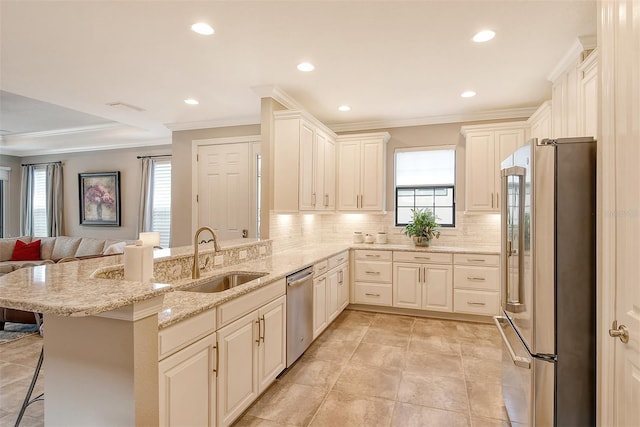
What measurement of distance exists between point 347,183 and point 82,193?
5.67 meters

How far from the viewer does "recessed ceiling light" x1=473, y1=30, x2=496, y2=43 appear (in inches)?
101

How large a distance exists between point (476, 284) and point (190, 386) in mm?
3651

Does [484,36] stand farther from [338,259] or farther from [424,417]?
[424,417]

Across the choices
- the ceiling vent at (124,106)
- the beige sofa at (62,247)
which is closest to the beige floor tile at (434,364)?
the ceiling vent at (124,106)

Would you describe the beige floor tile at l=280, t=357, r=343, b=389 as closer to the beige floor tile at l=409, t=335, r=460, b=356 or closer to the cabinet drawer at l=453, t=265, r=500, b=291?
the beige floor tile at l=409, t=335, r=460, b=356

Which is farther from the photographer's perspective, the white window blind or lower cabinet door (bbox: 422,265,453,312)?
the white window blind

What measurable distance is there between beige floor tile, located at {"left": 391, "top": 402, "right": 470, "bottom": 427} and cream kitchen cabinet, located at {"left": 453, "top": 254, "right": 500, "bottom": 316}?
211 cm

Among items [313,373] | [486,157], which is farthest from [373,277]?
[486,157]

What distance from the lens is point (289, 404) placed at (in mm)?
2422

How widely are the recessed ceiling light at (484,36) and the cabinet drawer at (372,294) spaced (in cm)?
304

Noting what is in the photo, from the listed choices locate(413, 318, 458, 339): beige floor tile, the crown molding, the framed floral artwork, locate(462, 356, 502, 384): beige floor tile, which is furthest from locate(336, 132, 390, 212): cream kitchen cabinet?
the framed floral artwork

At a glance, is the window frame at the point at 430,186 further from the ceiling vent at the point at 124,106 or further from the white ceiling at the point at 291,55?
the ceiling vent at the point at 124,106

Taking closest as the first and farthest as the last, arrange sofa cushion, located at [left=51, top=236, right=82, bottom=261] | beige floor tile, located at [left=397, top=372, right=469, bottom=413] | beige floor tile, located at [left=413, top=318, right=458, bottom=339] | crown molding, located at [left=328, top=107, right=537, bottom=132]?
beige floor tile, located at [left=397, top=372, right=469, bottom=413], beige floor tile, located at [left=413, top=318, right=458, bottom=339], crown molding, located at [left=328, top=107, right=537, bottom=132], sofa cushion, located at [left=51, top=236, right=82, bottom=261]

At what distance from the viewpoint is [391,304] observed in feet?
14.8
